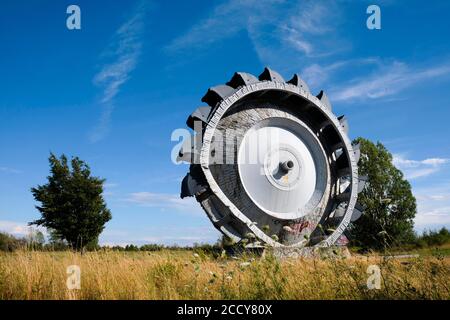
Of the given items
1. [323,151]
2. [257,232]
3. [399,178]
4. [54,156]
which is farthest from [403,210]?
[54,156]

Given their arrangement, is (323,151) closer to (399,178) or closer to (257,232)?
(257,232)

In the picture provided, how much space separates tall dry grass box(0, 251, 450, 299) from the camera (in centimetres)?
581

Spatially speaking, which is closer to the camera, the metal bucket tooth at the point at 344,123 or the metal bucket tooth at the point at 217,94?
the metal bucket tooth at the point at 217,94

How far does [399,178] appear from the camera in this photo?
90.9ft

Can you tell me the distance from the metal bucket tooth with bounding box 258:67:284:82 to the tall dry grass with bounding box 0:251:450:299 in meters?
8.89

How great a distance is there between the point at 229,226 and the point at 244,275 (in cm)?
662

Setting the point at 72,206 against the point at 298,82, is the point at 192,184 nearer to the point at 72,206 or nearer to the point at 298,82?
the point at 298,82

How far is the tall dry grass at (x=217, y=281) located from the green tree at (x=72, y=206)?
2211cm

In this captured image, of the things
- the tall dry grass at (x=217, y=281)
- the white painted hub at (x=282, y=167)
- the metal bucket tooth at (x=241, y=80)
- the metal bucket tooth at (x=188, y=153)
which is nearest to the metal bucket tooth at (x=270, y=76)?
the metal bucket tooth at (x=241, y=80)

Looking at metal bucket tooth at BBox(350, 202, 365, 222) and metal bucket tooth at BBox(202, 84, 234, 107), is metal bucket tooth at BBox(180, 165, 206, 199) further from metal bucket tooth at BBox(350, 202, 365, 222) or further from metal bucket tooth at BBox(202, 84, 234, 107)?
metal bucket tooth at BBox(350, 202, 365, 222)

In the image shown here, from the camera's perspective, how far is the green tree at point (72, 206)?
1156 inches

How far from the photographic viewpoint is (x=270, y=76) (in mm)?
15461

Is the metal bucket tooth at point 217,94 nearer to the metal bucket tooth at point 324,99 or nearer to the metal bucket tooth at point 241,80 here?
the metal bucket tooth at point 241,80

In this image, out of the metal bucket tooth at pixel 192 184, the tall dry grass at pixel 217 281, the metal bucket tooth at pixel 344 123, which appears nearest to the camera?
the tall dry grass at pixel 217 281
